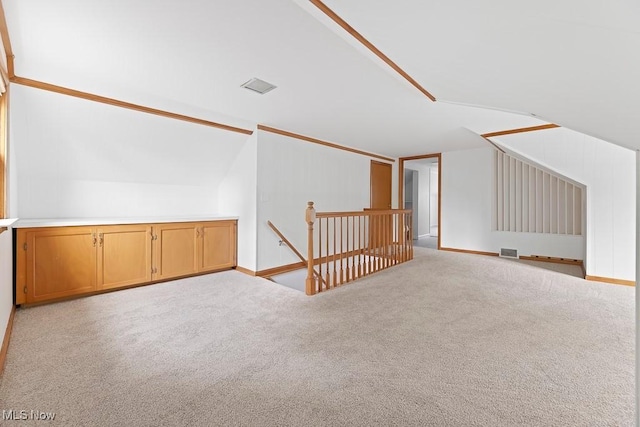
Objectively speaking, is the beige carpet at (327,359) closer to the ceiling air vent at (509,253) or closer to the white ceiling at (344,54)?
the white ceiling at (344,54)

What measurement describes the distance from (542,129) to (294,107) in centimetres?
353

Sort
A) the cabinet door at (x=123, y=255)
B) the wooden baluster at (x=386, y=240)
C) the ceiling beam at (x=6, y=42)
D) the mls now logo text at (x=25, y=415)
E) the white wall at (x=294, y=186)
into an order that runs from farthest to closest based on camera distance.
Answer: the wooden baluster at (x=386, y=240) < the white wall at (x=294, y=186) < the cabinet door at (x=123, y=255) < the ceiling beam at (x=6, y=42) < the mls now logo text at (x=25, y=415)

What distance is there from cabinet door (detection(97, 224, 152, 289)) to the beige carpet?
0.23 metres

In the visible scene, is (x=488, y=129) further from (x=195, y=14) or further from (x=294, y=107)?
(x=195, y=14)

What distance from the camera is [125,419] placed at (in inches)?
52.6

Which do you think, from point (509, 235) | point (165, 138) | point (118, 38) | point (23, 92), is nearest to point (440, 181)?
point (509, 235)

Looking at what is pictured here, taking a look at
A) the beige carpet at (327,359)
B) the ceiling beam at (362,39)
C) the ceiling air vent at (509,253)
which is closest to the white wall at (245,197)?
the beige carpet at (327,359)

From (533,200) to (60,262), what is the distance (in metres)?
7.14

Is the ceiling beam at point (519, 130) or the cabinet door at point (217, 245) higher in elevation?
the ceiling beam at point (519, 130)

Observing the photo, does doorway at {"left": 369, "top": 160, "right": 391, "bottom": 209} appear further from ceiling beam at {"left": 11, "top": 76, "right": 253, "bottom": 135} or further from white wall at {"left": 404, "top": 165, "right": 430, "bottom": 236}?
ceiling beam at {"left": 11, "top": 76, "right": 253, "bottom": 135}

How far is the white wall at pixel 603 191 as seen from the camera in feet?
11.5

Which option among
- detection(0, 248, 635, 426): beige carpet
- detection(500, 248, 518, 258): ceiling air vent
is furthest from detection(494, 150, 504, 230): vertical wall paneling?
detection(0, 248, 635, 426): beige carpet

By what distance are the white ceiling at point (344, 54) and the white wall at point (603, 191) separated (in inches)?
60.5

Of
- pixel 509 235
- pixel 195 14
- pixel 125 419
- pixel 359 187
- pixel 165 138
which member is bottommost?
pixel 125 419
